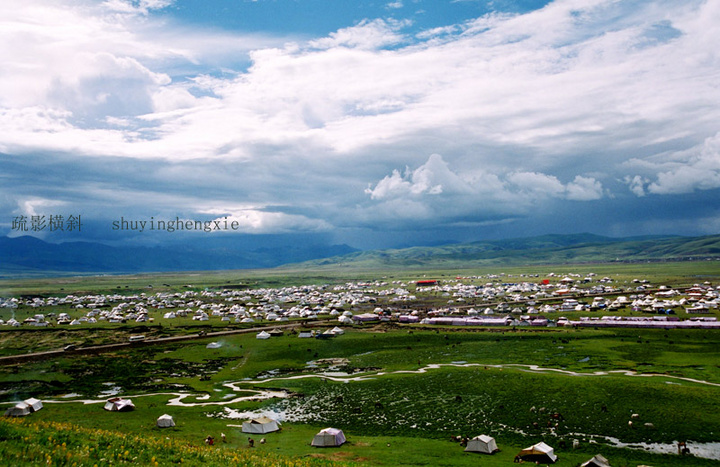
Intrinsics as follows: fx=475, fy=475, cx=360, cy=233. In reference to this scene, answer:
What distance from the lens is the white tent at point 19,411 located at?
50719mm

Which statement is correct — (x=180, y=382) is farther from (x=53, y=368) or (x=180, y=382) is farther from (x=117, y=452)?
(x=117, y=452)

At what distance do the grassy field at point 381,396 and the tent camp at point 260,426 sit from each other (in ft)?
2.88

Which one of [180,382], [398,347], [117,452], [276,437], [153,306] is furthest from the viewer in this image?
[153,306]

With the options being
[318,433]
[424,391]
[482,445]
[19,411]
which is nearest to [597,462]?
[482,445]

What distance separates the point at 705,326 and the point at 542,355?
1764 inches

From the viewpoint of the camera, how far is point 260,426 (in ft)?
153

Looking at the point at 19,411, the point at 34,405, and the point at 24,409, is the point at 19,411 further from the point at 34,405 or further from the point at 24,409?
the point at 34,405

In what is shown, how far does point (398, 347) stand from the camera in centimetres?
9756

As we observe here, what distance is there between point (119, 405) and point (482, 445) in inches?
1622

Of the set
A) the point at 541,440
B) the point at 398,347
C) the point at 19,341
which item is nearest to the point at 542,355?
the point at 398,347

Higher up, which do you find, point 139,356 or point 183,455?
point 183,455

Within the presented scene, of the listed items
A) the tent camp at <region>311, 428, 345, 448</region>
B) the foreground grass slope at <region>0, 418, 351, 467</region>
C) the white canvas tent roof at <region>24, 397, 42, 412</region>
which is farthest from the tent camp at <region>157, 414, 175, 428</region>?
the foreground grass slope at <region>0, 418, 351, 467</region>

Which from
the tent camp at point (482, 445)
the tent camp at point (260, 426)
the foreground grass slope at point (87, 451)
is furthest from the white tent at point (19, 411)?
the tent camp at point (482, 445)

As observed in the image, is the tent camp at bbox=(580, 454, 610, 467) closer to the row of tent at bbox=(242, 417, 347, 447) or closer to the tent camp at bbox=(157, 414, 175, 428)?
the row of tent at bbox=(242, 417, 347, 447)
